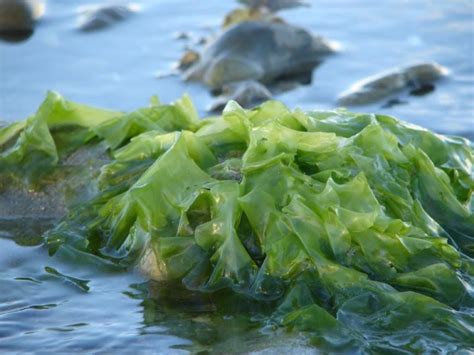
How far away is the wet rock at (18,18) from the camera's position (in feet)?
23.2

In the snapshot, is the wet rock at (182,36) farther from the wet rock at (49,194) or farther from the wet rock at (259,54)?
the wet rock at (49,194)

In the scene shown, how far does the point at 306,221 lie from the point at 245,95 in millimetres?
2952

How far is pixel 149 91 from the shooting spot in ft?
19.7

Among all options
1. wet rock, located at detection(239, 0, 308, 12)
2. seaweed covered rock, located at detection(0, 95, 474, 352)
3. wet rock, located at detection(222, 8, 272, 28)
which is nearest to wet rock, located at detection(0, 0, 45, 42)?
wet rock, located at detection(222, 8, 272, 28)

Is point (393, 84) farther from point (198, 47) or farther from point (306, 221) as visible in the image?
point (306, 221)

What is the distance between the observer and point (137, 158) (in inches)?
131

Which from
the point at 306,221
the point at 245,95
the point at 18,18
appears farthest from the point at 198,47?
the point at 306,221

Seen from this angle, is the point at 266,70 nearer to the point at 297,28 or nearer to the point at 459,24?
the point at 297,28

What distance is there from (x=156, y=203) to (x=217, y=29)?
4292mm

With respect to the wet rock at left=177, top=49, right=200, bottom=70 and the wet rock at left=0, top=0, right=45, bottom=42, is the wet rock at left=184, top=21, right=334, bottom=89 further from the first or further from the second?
the wet rock at left=0, top=0, right=45, bottom=42

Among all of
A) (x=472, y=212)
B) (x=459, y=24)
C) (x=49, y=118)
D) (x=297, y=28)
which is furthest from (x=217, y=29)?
(x=472, y=212)

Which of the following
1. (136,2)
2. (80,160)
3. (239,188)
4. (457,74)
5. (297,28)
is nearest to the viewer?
(239,188)

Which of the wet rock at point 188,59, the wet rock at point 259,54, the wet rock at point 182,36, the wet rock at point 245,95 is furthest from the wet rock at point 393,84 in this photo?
the wet rock at point 182,36

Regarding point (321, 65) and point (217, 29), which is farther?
point (217, 29)
